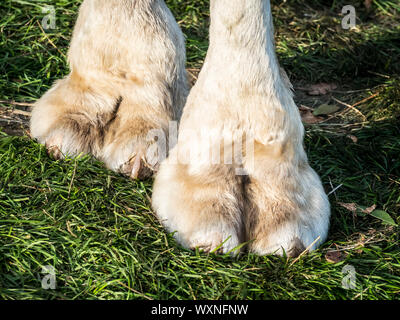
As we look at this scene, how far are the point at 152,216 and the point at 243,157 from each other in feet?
1.65

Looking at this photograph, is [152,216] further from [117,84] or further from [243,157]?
[117,84]

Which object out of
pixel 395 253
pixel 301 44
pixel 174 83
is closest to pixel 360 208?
pixel 395 253

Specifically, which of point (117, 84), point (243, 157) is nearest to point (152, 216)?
point (243, 157)

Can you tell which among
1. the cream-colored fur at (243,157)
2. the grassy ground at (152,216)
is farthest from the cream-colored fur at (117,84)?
the cream-colored fur at (243,157)

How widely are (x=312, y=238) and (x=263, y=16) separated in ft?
2.87

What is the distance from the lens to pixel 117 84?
2.98 m

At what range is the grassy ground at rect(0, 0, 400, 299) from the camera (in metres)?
2.33

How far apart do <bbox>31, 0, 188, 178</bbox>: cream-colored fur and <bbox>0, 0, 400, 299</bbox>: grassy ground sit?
0.13 metres

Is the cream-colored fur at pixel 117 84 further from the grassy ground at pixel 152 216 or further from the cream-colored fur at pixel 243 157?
the cream-colored fur at pixel 243 157

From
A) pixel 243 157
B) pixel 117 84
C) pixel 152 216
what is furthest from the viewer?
pixel 117 84

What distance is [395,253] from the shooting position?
2623 millimetres

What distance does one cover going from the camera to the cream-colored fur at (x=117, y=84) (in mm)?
2928

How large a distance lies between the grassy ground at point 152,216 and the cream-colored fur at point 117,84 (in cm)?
13
